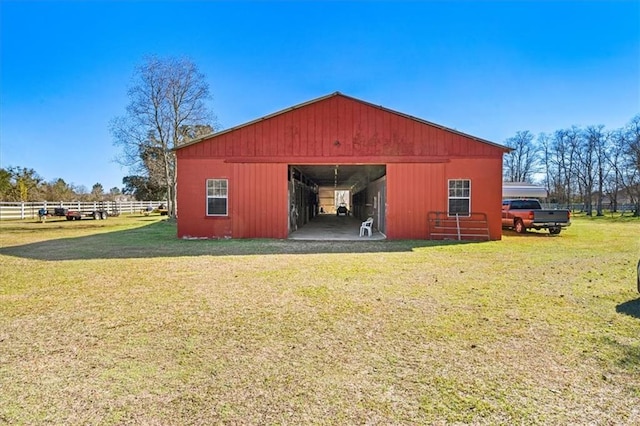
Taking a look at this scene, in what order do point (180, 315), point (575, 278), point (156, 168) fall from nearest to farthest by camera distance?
1. point (180, 315)
2. point (575, 278)
3. point (156, 168)

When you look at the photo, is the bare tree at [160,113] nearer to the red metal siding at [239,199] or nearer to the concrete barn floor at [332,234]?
the concrete barn floor at [332,234]

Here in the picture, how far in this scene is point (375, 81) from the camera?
20297mm

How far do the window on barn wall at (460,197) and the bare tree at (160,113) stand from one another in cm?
2032

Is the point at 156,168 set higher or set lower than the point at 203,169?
higher

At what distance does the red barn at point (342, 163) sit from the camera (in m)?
12.3

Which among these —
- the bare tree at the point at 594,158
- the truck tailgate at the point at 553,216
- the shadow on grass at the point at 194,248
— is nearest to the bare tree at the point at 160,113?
the shadow on grass at the point at 194,248

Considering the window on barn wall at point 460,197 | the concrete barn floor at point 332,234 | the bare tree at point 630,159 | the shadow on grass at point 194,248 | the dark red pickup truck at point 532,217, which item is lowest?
the shadow on grass at point 194,248

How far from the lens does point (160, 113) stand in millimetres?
26516

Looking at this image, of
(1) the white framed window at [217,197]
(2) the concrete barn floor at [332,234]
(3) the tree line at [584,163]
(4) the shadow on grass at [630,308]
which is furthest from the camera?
(3) the tree line at [584,163]

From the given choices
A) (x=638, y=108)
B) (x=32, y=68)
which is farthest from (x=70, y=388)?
(x=638, y=108)

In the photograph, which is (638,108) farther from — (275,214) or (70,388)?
(70,388)

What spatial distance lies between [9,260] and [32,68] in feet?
51.6

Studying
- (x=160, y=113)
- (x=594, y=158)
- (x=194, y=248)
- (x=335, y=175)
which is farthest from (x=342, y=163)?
(x=594, y=158)

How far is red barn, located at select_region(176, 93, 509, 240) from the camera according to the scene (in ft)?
40.4
